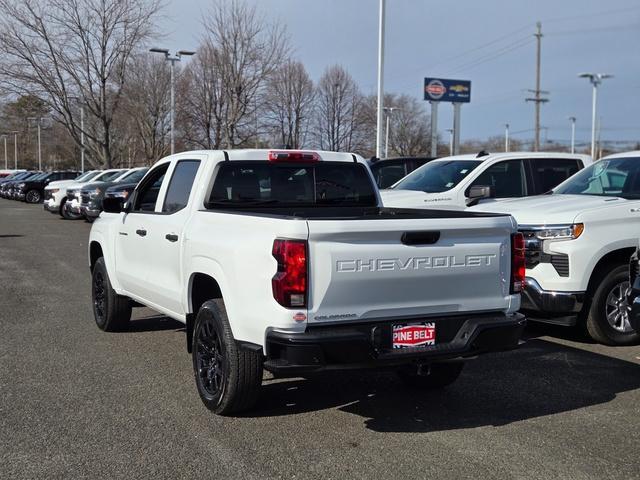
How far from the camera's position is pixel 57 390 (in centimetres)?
567

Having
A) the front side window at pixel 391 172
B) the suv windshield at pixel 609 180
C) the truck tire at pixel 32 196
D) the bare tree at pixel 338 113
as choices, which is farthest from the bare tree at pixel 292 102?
the suv windshield at pixel 609 180

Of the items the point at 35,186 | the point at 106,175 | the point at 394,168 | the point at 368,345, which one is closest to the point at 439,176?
the point at 394,168

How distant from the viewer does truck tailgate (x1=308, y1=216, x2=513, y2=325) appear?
170 inches

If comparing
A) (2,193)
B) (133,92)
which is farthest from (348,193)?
(2,193)

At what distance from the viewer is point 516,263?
5039mm

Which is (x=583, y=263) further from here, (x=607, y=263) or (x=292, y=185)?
(x=292, y=185)

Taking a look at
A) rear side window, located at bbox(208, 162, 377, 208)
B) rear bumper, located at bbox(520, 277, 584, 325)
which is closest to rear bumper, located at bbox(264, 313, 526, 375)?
rear side window, located at bbox(208, 162, 377, 208)

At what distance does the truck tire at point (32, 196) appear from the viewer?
39.4 meters

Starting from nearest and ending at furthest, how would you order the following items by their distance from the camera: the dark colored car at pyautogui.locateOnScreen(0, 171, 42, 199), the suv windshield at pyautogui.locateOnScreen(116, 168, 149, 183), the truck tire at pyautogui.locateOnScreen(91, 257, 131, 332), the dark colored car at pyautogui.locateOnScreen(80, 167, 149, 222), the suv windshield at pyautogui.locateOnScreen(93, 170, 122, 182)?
the truck tire at pyautogui.locateOnScreen(91, 257, 131, 332) < the dark colored car at pyautogui.locateOnScreen(80, 167, 149, 222) < the suv windshield at pyautogui.locateOnScreen(116, 168, 149, 183) < the suv windshield at pyautogui.locateOnScreen(93, 170, 122, 182) < the dark colored car at pyautogui.locateOnScreen(0, 171, 42, 199)

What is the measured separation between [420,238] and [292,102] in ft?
123

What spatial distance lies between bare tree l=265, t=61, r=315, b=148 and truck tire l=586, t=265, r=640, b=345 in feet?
106

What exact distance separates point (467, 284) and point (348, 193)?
6.27 feet

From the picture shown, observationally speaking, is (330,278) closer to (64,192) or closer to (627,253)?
(627,253)

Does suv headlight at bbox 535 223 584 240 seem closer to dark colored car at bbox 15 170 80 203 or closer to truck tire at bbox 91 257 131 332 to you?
truck tire at bbox 91 257 131 332
